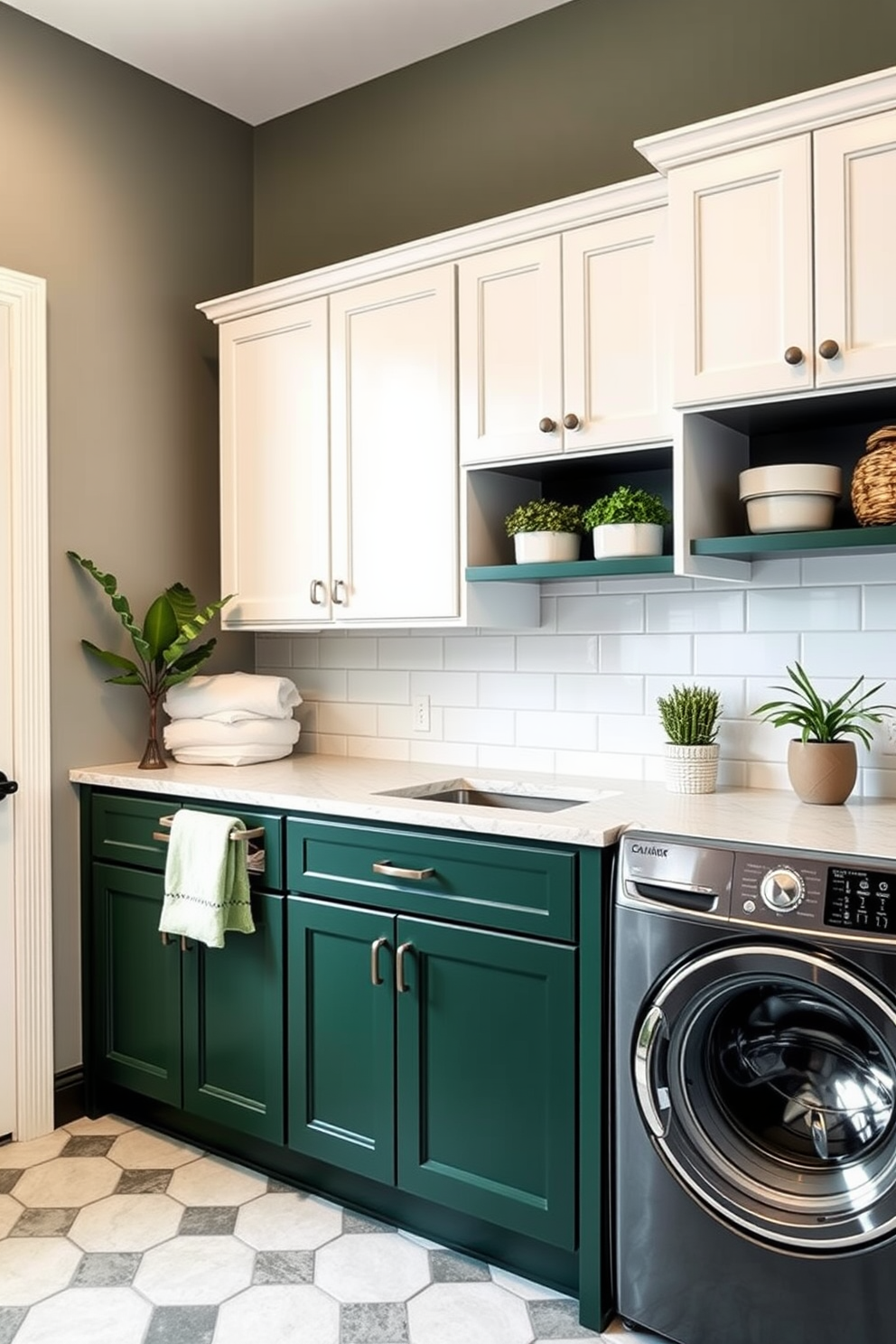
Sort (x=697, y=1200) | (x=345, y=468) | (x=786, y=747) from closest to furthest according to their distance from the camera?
(x=697, y=1200)
(x=786, y=747)
(x=345, y=468)

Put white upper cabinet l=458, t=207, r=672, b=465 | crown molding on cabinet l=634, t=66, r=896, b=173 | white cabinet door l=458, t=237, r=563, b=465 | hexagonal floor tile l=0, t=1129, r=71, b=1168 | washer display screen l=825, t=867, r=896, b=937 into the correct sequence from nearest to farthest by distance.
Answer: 1. washer display screen l=825, t=867, r=896, b=937
2. crown molding on cabinet l=634, t=66, r=896, b=173
3. white upper cabinet l=458, t=207, r=672, b=465
4. white cabinet door l=458, t=237, r=563, b=465
5. hexagonal floor tile l=0, t=1129, r=71, b=1168

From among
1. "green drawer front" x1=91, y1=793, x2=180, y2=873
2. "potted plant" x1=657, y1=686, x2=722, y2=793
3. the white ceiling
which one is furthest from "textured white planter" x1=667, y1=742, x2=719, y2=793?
the white ceiling

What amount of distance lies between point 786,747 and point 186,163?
8.41 ft

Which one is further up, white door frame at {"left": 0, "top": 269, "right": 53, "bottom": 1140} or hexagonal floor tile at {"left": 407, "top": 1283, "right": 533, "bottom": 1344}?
white door frame at {"left": 0, "top": 269, "right": 53, "bottom": 1140}

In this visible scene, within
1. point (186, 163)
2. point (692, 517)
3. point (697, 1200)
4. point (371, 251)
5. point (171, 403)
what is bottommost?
point (697, 1200)

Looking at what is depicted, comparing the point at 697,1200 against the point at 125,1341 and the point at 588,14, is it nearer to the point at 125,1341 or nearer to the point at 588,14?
the point at 125,1341

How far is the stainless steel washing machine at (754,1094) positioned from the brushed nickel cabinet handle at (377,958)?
58cm

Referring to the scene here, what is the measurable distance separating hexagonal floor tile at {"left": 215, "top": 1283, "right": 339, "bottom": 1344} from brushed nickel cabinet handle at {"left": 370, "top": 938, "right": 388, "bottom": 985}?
2.04 feet

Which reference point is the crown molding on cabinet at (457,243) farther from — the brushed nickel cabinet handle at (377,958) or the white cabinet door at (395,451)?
the brushed nickel cabinet handle at (377,958)

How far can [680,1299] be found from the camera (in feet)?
6.60

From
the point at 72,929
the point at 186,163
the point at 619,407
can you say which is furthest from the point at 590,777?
the point at 186,163

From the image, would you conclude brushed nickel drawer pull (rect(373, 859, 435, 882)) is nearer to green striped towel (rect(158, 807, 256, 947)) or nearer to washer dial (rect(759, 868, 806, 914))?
green striped towel (rect(158, 807, 256, 947))

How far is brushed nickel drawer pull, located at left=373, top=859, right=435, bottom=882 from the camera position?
2.34 m

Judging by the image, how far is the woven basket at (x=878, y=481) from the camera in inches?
84.8
